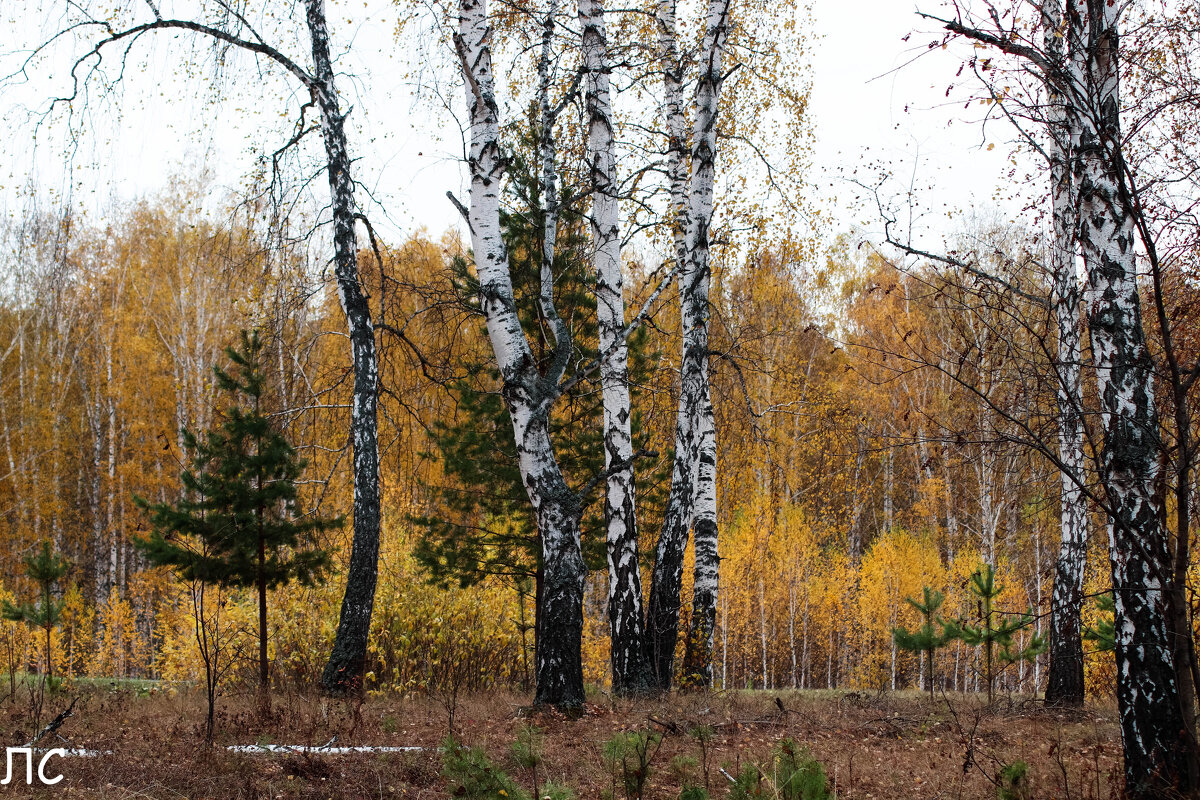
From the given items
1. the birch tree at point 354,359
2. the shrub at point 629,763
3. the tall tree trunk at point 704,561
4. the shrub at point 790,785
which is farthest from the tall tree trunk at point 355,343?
the shrub at point 790,785

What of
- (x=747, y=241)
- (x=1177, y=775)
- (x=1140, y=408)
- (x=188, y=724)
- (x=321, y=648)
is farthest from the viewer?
(x=321, y=648)

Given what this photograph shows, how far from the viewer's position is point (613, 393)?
7949 millimetres

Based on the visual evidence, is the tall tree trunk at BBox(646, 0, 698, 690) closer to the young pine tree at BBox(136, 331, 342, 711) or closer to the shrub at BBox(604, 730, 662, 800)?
the shrub at BBox(604, 730, 662, 800)

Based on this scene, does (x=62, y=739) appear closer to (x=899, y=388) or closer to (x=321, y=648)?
(x=321, y=648)

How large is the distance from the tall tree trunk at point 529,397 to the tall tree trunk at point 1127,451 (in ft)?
11.2

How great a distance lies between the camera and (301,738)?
5.62 m

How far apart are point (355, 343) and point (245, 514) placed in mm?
2269

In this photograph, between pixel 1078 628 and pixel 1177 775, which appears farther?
pixel 1078 628

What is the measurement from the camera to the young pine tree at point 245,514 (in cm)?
940

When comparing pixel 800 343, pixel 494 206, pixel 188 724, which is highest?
pixel 800 343

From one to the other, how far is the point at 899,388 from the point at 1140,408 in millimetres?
17975

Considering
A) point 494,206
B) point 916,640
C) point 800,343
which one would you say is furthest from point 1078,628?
Answer: point 800,343

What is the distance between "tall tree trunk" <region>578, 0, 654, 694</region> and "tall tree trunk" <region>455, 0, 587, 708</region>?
1.15 metres

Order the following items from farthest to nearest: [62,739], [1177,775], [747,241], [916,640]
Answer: [747,241] → [916,640] → [62,739] → [1177,775]
